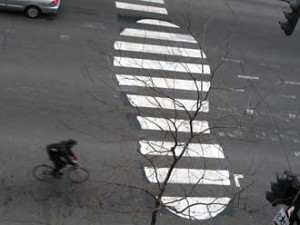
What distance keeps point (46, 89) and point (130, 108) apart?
8.26 ft

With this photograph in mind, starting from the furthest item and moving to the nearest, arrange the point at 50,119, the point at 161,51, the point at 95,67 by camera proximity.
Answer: the point at 161,51, the point at 95,67, the point at 50,119

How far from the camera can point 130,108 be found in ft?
54.5

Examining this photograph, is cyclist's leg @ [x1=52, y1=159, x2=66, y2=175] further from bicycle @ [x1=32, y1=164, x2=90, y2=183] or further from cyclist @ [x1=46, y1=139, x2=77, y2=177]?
bicycle @ [x1=32, y1=164, x2=90, y2=183]

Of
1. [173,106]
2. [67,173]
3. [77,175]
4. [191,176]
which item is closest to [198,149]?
[191,176]

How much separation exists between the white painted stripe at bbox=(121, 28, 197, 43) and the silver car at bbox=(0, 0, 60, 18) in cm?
257

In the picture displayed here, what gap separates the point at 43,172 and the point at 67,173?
595mm

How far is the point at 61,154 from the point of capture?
13.5 meters

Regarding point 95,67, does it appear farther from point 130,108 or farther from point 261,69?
point 261,69

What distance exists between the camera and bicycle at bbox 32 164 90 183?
13.9 m

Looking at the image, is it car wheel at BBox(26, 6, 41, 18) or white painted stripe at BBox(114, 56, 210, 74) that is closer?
white painted stripe at BBox(114, 56, 210, 74)

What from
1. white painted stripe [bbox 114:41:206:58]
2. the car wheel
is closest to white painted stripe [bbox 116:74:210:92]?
white painted stripe [bbox 114:41:206:58]

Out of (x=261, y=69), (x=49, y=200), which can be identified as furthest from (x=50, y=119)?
(x=261, y=69)

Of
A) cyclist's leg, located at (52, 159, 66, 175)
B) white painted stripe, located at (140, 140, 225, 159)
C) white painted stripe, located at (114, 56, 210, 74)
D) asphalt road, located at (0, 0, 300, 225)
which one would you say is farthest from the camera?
white painted stripe, located at (114, 56, 210, 74)

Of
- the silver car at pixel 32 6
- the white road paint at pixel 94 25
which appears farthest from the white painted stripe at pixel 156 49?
the silver car at pixel 32 6
